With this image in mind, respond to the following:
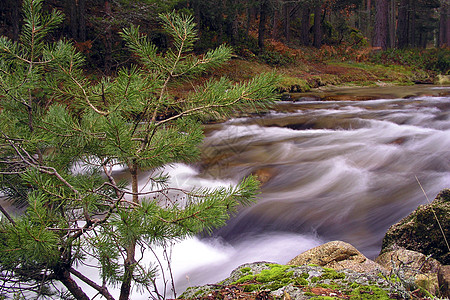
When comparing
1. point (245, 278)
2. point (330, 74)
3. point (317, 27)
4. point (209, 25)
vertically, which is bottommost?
point (245, 278)


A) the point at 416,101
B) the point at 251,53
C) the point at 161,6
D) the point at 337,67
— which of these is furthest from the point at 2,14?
the point at 337,67

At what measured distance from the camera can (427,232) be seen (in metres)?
3.96

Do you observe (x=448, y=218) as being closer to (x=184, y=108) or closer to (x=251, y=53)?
(x=184, y=108)

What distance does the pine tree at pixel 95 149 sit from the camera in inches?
71.4

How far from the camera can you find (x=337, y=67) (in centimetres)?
2331

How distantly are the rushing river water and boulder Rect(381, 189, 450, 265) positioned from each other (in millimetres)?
955

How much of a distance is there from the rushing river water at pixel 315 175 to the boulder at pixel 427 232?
0.96 m

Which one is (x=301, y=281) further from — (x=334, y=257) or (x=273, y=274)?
(x=334, y=257)

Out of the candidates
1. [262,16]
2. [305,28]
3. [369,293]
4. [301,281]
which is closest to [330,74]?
[262,16]

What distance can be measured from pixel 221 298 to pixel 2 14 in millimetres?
15968

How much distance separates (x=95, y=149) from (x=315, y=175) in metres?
5.86

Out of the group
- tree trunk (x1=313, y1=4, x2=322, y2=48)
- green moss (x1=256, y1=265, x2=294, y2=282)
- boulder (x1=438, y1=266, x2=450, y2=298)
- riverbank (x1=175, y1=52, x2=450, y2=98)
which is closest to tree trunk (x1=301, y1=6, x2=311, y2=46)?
tree trunk (x1=313, y1=4, x2=322, y2=48)

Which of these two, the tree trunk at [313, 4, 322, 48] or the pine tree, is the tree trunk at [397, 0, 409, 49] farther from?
the pine tree

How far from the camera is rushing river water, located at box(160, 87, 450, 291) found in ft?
17.1
